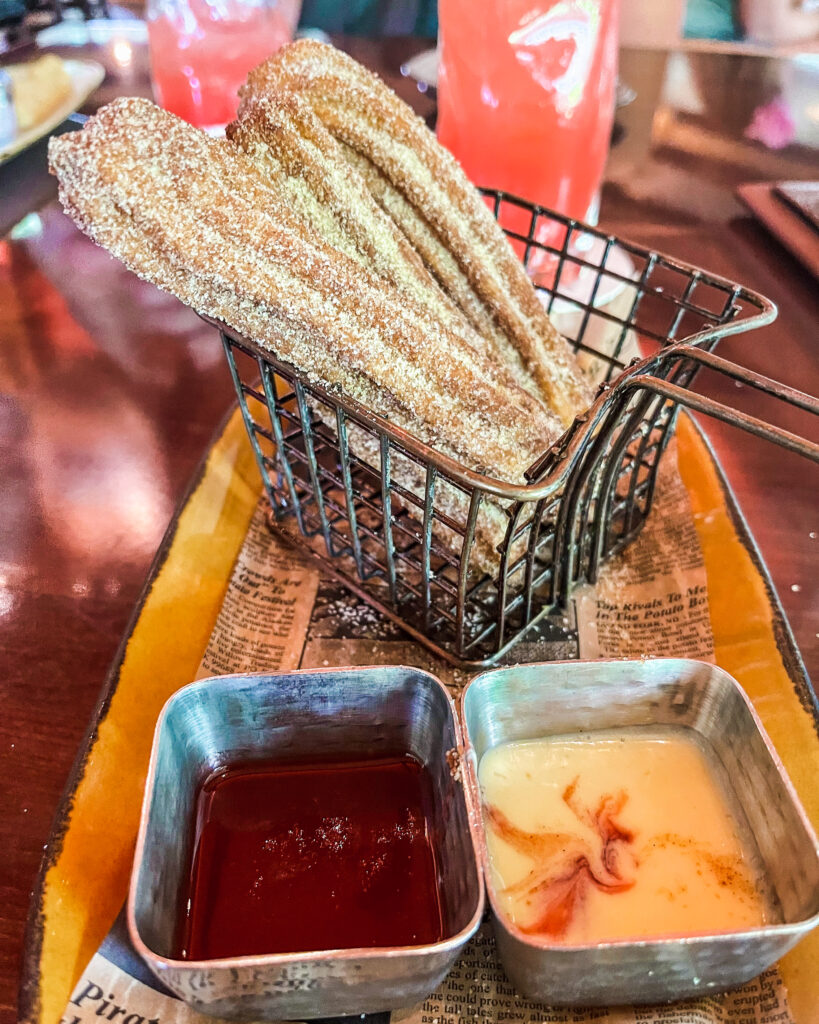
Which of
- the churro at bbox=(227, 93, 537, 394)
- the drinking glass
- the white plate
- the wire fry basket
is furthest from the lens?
the white plate

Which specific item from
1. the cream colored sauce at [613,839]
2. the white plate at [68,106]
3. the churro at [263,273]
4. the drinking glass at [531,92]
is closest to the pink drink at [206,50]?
the white plate at [68,106]

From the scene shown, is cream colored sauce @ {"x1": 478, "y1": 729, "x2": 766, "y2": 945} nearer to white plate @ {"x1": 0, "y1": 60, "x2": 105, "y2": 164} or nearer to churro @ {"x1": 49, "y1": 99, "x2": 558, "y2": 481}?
churro @ {"x1": 49, "y1": 99, "x2": 558, "y2": 481}

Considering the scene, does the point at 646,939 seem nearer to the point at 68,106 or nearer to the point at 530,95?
the point at 530,95

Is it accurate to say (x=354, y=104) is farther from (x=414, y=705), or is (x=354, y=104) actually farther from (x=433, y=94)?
(x=433, y=94)

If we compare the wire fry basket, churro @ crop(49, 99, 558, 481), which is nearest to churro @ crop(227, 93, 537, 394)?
churro @ crop(49, 99, 558, 481)

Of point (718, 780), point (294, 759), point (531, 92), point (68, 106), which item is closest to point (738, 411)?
point (718, 780)

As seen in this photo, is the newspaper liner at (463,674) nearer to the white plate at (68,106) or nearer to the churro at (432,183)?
the churro at (432,183)
